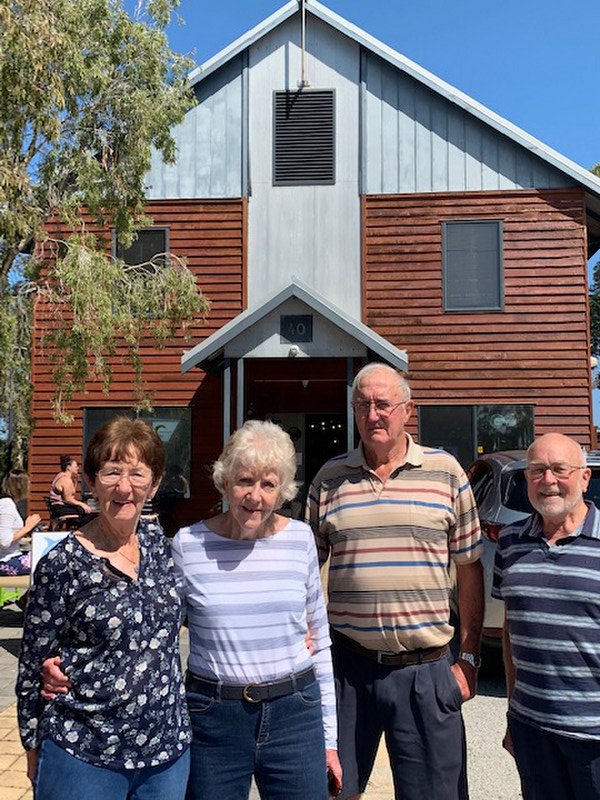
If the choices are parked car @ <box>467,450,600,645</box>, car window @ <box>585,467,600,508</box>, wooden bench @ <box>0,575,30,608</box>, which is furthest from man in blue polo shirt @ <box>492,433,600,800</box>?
wooden bench @ <box>0,575,30,608</box>

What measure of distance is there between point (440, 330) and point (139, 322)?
505 cm

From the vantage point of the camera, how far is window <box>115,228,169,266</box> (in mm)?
13742

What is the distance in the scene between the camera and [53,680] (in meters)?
2.21

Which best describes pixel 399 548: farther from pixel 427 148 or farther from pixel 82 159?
pixel 427 148

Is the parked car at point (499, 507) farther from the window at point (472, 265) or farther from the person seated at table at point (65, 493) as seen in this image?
the window at point (472, 265)

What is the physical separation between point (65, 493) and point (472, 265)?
7.54 meters

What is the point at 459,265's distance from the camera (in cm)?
1341

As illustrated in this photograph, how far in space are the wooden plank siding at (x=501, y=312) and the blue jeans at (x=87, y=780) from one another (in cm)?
1120

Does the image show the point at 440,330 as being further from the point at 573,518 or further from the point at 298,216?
the point at 573,518

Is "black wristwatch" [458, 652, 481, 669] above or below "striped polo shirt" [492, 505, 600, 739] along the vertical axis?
below

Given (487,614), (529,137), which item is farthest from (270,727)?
(529,137)

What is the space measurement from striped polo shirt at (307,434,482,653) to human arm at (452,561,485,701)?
0.17 ft

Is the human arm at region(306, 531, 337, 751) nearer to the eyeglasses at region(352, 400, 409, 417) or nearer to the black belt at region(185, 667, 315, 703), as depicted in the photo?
the black belt at region(185, 667, 315, 703)

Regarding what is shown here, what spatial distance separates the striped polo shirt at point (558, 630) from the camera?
253cm
